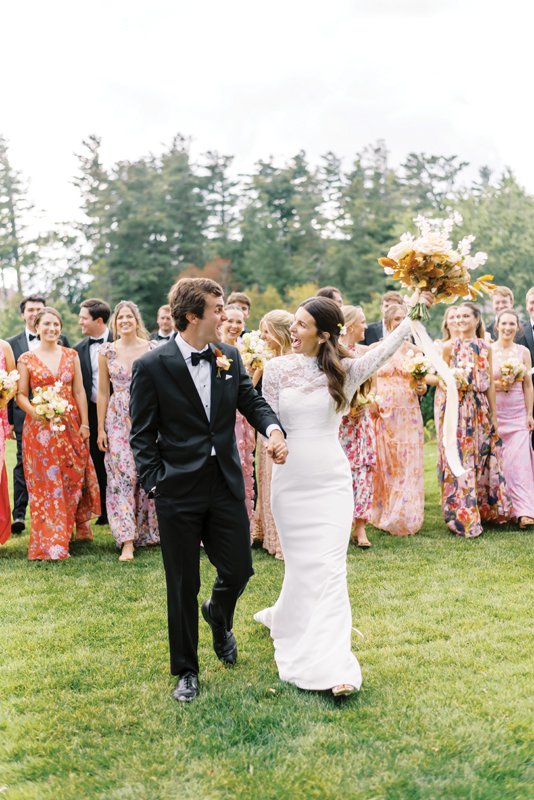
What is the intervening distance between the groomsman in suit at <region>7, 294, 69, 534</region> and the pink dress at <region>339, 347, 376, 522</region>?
144 inches

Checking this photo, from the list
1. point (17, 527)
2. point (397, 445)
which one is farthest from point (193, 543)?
point (17, 527)

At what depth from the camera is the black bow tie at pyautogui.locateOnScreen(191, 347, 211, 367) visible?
4.79m

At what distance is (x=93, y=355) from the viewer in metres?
9.89

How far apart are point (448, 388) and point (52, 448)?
4803 millimetres

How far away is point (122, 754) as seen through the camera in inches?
163

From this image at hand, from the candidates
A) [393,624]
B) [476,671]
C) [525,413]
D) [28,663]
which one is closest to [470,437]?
[525,413]

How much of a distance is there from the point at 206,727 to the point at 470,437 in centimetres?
557

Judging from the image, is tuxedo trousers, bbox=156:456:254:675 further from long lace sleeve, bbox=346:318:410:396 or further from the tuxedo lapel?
long lace sleeve, bbox=346:318:410:396

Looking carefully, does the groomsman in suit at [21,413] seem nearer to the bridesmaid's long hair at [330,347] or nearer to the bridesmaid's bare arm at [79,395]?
the bridesmaid's bare arm at [79,395]

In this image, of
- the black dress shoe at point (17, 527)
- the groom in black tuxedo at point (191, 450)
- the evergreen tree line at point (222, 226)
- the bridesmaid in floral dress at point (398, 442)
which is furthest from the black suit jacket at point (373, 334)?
the evergreen tree line at point (222, 226)

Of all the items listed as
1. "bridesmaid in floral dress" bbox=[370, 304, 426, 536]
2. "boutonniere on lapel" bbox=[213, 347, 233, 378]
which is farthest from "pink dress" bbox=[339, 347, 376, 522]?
"boutonniere on lapel" bbox=[213, 347, 233, 378]

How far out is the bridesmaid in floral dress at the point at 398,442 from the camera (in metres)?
9.28

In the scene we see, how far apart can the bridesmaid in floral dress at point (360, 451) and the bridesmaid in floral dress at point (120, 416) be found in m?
2.09

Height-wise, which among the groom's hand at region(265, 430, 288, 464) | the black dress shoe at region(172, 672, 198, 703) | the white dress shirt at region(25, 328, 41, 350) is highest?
the white dress shirt at region(25, 328, 41, 350)
